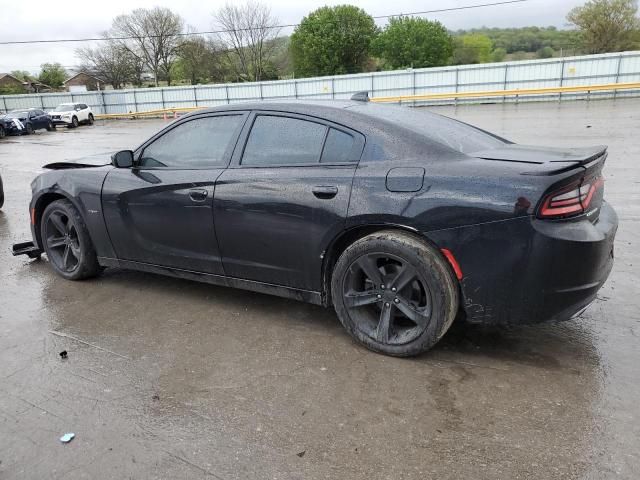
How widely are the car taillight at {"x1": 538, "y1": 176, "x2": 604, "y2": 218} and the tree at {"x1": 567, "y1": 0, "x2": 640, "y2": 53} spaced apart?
53.2 metres

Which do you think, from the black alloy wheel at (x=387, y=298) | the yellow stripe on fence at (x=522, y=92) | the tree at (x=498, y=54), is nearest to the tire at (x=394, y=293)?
the black alloy wheel at (x=387, y=298)

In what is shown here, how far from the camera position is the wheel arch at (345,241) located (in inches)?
130

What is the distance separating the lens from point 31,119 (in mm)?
29906

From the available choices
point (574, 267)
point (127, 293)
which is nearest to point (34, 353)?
point (127, 293)

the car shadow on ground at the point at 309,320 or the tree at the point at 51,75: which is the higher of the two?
the tree at the point at 51,75

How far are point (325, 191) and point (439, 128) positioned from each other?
95 cm

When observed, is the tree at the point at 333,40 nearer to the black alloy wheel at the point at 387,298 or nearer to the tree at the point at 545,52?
the tree at the point at 545,52

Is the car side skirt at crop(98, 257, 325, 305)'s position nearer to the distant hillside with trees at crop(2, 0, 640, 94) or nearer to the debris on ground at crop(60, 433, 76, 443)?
the debris on ground at crop(60, 433, 76, 443)

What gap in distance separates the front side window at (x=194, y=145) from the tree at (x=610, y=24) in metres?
53.2

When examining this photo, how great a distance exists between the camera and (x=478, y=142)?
12.4 ft

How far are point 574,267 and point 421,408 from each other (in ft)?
3.77

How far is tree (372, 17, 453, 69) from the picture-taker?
64688 millimetres

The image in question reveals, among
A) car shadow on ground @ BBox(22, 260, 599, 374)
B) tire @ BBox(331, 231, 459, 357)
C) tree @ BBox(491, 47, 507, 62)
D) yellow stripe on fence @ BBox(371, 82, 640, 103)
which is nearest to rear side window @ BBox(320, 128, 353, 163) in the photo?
tire @ BBox(331, 231, 459, 357)

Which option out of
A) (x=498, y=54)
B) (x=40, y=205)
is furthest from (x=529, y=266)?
(x=498, y=54)
